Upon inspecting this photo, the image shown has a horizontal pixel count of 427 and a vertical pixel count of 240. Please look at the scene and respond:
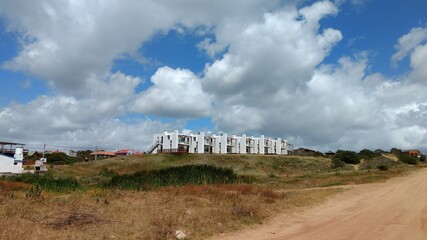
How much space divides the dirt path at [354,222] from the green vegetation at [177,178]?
13.3m

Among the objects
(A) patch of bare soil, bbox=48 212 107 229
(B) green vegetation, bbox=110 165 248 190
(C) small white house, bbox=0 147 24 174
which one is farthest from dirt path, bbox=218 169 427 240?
(C) small white house, bbox=0 147 24 174

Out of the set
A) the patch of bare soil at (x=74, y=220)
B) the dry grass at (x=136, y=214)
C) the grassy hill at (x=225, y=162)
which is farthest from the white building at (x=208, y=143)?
the patch of bare soil at (x=74, y=220)

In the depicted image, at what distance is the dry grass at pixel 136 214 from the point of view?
1176 centimetres

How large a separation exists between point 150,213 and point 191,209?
2.03 m

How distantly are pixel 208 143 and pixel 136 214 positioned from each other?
12307 cm

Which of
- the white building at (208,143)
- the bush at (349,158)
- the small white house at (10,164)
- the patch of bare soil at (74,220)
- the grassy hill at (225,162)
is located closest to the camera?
the patch of bare soil at (74,220)

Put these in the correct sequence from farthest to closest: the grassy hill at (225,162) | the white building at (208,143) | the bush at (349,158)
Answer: the white building at (208,143) → the bush at (349,158) → the grassy hill at (225,162)

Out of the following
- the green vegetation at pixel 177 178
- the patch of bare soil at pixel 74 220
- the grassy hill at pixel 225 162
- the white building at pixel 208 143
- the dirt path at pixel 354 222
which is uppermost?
the white building at pixel 208 143

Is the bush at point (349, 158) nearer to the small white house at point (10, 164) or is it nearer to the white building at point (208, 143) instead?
the white building at point (208, 143)

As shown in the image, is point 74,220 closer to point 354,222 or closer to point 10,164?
point 354,222

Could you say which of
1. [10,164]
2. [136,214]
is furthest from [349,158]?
[136,214]

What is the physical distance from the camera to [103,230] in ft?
39.3

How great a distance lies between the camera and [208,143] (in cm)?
13775

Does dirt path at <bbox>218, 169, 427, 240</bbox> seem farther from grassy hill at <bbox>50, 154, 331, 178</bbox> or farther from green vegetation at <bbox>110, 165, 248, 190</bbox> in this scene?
grassy hill at <bbox>50, 154, 331, 178</bbox>
